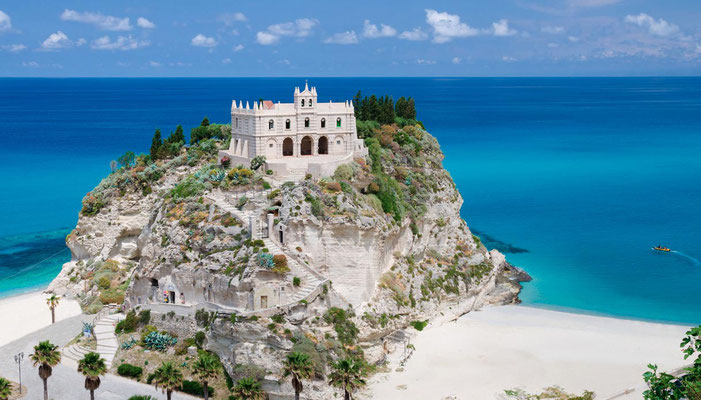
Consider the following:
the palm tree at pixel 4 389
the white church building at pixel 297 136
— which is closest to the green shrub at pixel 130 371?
the palm tree at pixel 4 389

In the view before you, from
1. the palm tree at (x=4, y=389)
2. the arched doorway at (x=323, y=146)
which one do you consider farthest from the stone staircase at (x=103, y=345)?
the arched doorway at (x=323, y=146)

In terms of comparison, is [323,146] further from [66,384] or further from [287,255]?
[66,384]

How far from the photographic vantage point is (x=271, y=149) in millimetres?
66125

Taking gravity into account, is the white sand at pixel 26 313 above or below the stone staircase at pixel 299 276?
below

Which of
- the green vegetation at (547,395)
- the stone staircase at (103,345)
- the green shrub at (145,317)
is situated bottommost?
the green vegetation at (547,395)

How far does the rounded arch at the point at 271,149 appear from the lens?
65.9m

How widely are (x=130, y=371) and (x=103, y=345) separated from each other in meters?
5.63

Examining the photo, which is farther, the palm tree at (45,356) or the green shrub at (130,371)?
the green shrub at (130,371)

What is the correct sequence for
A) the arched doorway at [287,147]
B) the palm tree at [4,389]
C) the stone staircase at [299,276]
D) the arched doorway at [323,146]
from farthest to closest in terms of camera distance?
the arched doorway at [323,146], the arched doorway at [287,147], the stone staircase at [299,276], the palm tree at [4,389]

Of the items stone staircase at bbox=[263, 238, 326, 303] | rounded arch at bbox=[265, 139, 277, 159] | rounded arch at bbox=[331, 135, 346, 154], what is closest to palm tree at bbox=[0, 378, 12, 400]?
stone staircase at bbox=[263, 238, 326, 303]

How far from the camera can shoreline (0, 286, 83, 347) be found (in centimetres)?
6066

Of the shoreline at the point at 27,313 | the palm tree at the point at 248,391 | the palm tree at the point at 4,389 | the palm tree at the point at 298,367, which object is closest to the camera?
the palm tree at the point at 4,389

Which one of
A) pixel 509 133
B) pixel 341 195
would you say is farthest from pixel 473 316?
pixel 509 133

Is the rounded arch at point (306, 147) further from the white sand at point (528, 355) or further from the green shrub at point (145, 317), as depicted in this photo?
the green shrub at point (145, 317)
